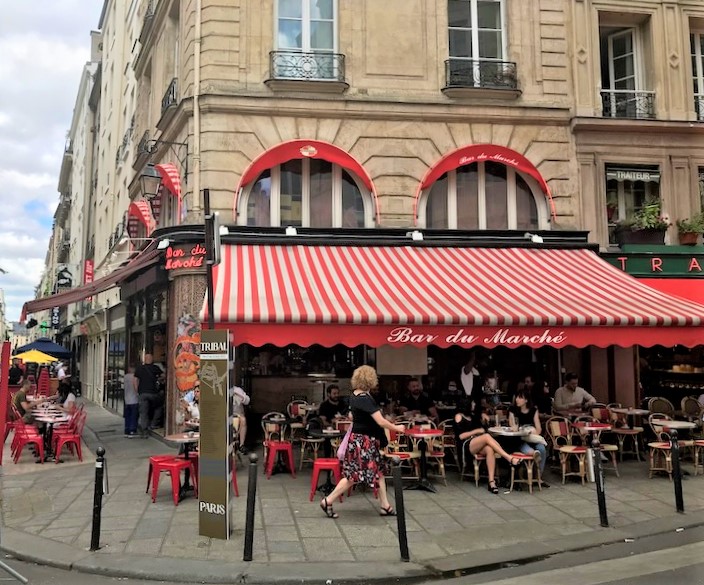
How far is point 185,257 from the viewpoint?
38.0 feet

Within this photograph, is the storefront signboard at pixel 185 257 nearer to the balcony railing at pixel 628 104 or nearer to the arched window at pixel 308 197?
the arched window at pixel 308 197

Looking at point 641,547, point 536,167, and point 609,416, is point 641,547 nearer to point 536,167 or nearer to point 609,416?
point 609,416

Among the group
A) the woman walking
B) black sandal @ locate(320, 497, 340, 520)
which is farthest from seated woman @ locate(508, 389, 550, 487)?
black sandal @ locate(320, 497, 340, 520)

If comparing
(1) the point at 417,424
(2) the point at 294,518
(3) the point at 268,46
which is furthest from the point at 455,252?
(2) the point at 294,518

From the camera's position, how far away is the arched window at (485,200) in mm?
12562

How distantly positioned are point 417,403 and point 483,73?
678cm

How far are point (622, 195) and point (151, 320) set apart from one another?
36.1 feet

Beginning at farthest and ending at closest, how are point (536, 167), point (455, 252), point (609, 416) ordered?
point (536, 167), point (455, 252), point (609, 416)

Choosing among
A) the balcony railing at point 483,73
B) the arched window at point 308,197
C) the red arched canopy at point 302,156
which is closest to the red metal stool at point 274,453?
the arched window at point 308,197

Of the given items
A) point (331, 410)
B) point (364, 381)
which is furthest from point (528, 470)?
point (331, 410)

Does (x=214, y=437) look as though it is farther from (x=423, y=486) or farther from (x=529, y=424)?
(x=529, y=424)

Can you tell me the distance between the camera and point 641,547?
20.9 feet

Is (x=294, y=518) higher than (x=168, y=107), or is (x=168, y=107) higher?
(x=168, y=107)

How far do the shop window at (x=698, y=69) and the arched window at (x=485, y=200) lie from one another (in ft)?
14.1
